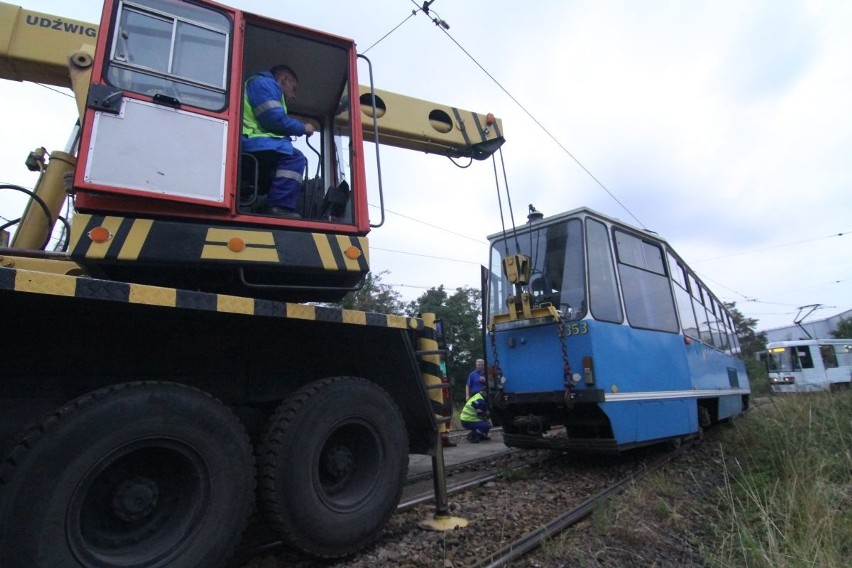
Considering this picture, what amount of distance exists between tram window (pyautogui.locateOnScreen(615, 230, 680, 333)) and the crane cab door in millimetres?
4009

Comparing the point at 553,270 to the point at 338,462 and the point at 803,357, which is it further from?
the point at 803,357

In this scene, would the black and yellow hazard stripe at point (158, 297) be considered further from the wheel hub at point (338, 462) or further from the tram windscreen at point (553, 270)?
the tram windscreen at point (553, 270)

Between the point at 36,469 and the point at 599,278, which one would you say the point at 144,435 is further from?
the point at 599,278

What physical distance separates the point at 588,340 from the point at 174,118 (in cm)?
435

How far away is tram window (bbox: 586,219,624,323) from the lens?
5.76 m

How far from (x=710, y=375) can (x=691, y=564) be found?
531 cm

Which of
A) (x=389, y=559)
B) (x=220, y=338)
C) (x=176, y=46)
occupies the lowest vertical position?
(x=389, y=559)

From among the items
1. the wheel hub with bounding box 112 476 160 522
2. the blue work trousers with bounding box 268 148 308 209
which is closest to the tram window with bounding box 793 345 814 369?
the blue work trousers with bounding box 268 148 308 209

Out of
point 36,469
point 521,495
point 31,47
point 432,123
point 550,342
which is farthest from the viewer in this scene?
point 550,342

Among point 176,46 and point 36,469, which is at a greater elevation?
point 176,46

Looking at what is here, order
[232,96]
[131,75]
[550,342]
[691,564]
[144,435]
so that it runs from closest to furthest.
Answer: [144,435] → [131,75] → [232,96] → [691,564] → [550,342]

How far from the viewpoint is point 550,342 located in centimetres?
582

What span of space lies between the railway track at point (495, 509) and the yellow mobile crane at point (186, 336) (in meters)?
0.29

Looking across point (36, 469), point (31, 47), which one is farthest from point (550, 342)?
point (31, 47)
